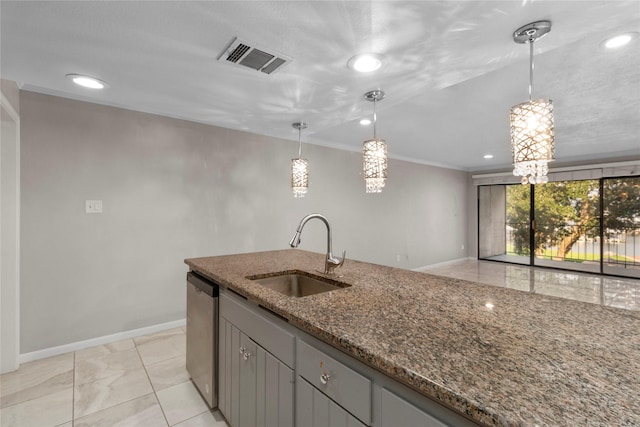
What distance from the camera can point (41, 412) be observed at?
188cm

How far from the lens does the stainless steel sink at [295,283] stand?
5.95 ft

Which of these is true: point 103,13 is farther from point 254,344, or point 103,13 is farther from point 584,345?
point 584,345

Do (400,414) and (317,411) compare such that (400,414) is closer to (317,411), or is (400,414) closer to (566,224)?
(317,411)

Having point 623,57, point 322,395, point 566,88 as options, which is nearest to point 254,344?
point 322,395

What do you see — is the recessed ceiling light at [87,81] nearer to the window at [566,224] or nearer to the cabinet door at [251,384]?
the cabinet door at [251,384]

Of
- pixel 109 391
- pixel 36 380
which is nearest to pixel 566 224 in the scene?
pixel 109 391

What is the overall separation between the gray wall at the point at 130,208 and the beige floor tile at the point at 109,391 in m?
0.76

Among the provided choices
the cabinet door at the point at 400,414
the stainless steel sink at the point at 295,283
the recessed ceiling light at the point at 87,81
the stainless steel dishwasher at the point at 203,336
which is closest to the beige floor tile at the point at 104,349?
the stainless steel dishwasher at the point at 203,336

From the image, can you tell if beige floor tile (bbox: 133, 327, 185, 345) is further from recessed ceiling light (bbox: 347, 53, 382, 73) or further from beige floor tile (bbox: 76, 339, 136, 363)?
recessed ceiling light (bbox: 347, 53, 382, 73)

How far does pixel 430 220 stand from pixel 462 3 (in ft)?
18.2

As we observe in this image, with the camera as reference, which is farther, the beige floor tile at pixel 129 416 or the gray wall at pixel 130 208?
the gray wall at pixel 130 208

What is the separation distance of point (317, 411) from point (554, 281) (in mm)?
5909

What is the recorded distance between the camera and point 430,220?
651 cm

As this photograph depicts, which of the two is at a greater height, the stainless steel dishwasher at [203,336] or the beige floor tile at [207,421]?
the stainless steel dishwasher at [203,336]
